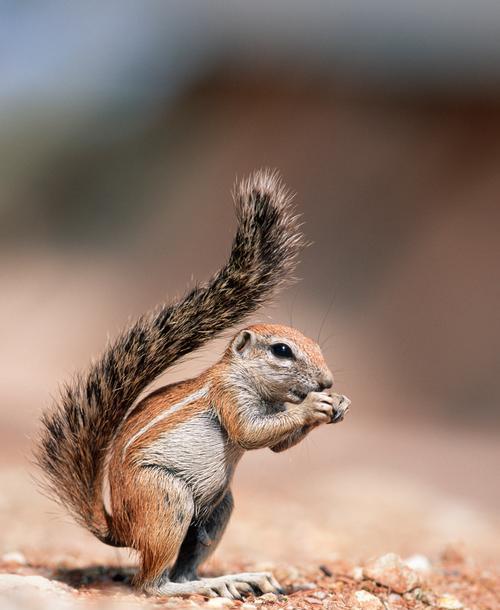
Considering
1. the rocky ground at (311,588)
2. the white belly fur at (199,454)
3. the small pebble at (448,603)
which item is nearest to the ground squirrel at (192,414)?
the white belly fur at (199,454)

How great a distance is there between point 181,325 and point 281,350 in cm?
50

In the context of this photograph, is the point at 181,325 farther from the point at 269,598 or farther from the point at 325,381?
the point at 269,598

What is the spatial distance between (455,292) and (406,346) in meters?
1.66

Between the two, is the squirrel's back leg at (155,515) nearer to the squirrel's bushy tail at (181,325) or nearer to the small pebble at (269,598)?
the squirrel's bushy tail at (181,325)

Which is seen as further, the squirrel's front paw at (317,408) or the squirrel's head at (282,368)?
the squirrel's head at (282,368)

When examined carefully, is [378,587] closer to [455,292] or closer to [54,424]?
[54,424]

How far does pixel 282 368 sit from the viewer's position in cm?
394

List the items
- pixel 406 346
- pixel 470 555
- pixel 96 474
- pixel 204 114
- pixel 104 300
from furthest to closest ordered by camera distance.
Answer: pixel 204 114, pixel 104 300, pixel 406 346, pixel 470 555, pixel 96 474

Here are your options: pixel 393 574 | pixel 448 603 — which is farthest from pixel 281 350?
pixel 448 603

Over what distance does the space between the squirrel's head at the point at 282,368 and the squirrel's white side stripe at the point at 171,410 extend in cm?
19

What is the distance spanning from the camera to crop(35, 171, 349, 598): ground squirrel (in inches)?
151

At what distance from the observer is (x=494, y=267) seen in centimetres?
1869

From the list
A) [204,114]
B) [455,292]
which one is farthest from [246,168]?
[455,292]

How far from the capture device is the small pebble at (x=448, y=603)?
14.2 ft
